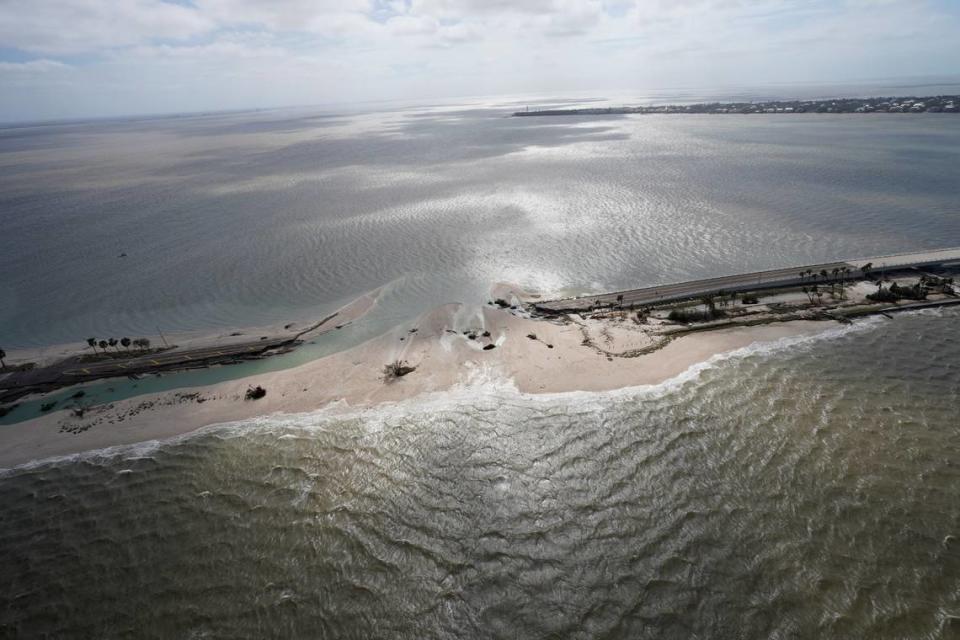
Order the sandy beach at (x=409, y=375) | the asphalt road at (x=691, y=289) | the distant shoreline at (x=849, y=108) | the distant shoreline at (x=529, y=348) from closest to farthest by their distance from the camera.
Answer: the sandy beach at (x=409, y=375), the distant shoreline at (x=529, y=348), the asphalt road at (x=691, y=289), the distant shoreline at (x=849, y=108)

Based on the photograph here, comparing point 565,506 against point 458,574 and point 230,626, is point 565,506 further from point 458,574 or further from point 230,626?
point 230,626

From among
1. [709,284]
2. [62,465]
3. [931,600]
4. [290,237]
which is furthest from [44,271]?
[931,600]

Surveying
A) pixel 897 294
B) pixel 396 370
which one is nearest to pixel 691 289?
pixel 897 294

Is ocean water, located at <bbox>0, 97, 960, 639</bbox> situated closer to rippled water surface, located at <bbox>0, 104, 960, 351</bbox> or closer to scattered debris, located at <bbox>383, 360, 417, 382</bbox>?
rippled water surface, located at <bbox>0, 104, 960, 351</bbox>

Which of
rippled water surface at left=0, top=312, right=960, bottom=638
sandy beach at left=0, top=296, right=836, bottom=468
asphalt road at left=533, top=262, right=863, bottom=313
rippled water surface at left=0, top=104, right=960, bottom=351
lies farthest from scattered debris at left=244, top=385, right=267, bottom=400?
asphalt road at left=533, top=262, right=863, bottom=313

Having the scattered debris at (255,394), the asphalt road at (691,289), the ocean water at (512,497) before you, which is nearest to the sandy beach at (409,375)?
the scattered debris at (255,394)

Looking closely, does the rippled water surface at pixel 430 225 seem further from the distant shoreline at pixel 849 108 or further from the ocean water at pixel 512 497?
the distant shoreline at pixel 849 108

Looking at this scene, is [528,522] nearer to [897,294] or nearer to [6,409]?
[6,409]
